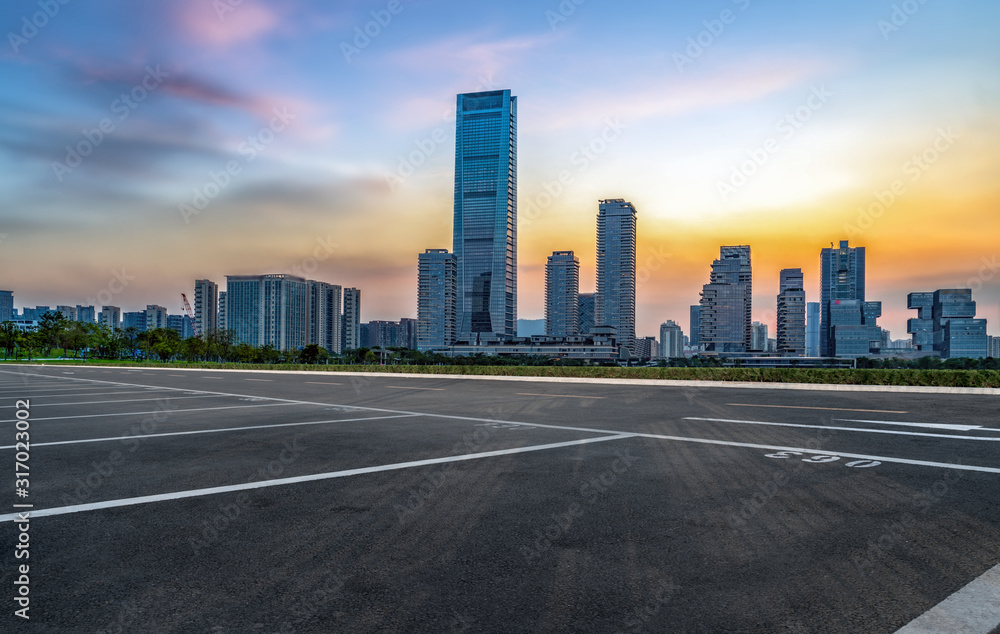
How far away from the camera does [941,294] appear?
625ft

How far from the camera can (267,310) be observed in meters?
193

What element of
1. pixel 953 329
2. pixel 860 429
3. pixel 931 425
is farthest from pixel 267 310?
pixel 953 329

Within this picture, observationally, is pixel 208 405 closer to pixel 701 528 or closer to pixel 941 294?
pixel 701 528

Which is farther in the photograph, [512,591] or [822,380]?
[822,380]

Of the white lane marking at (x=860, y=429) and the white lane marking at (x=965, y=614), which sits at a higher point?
the white lane marking at (x=965, y=614)

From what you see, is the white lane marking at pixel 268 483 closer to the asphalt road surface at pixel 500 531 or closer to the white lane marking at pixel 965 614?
the asphalt road surface at pixel 500 531

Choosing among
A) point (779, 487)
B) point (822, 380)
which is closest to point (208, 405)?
point (779, 487)

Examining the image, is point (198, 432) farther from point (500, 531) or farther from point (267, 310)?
point (267, 310)

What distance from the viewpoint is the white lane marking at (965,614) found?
126 inches

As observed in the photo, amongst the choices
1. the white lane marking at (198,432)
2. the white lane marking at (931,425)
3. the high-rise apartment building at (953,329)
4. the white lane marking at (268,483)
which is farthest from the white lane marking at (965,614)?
the high-rise apartment building at (953,329)

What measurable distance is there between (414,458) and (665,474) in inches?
136

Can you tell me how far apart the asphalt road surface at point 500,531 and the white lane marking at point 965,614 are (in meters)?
0.02

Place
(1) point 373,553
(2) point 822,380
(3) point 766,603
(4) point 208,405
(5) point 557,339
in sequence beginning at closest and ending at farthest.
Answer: (3) point 766,603 < (1) point 373,553 < (4) point 208,405 < (2) point 822,380 < (5) point 557,339

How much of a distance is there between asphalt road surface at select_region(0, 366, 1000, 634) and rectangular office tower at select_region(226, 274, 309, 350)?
626 feet
